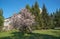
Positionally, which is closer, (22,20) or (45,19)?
(22,20)

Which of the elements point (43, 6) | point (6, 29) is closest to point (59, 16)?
point (43, 6)

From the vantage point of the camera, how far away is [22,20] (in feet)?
107

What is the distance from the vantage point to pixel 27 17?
34.0m

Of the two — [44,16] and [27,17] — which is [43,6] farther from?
[27,17]

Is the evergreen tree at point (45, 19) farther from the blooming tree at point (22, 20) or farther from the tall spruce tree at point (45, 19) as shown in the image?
the blooming tree at point (22, 20)

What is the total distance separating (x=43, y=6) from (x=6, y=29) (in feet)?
85.3

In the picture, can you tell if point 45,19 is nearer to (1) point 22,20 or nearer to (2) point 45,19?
(2) point 45,19

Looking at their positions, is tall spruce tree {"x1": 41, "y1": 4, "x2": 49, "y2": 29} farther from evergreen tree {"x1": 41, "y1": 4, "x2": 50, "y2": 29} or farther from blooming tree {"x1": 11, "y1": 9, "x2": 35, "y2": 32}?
blooming tree {"x1": 11, "y1": 9, "x2": 35, "y2": 32}

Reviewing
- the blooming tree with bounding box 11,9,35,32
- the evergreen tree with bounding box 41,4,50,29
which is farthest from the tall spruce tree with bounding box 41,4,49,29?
the blooming tree with bounding box 11,9,35,32

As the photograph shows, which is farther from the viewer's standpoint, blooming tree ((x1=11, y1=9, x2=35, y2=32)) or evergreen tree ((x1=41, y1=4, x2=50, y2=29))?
evergreen tree ((x1=41, y1=4, x2=50, y2=29))

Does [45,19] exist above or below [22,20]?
above

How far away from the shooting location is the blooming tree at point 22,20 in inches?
1277

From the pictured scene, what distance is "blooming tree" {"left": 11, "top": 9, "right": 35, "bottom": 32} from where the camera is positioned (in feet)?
106

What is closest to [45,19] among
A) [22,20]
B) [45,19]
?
[45,19]
